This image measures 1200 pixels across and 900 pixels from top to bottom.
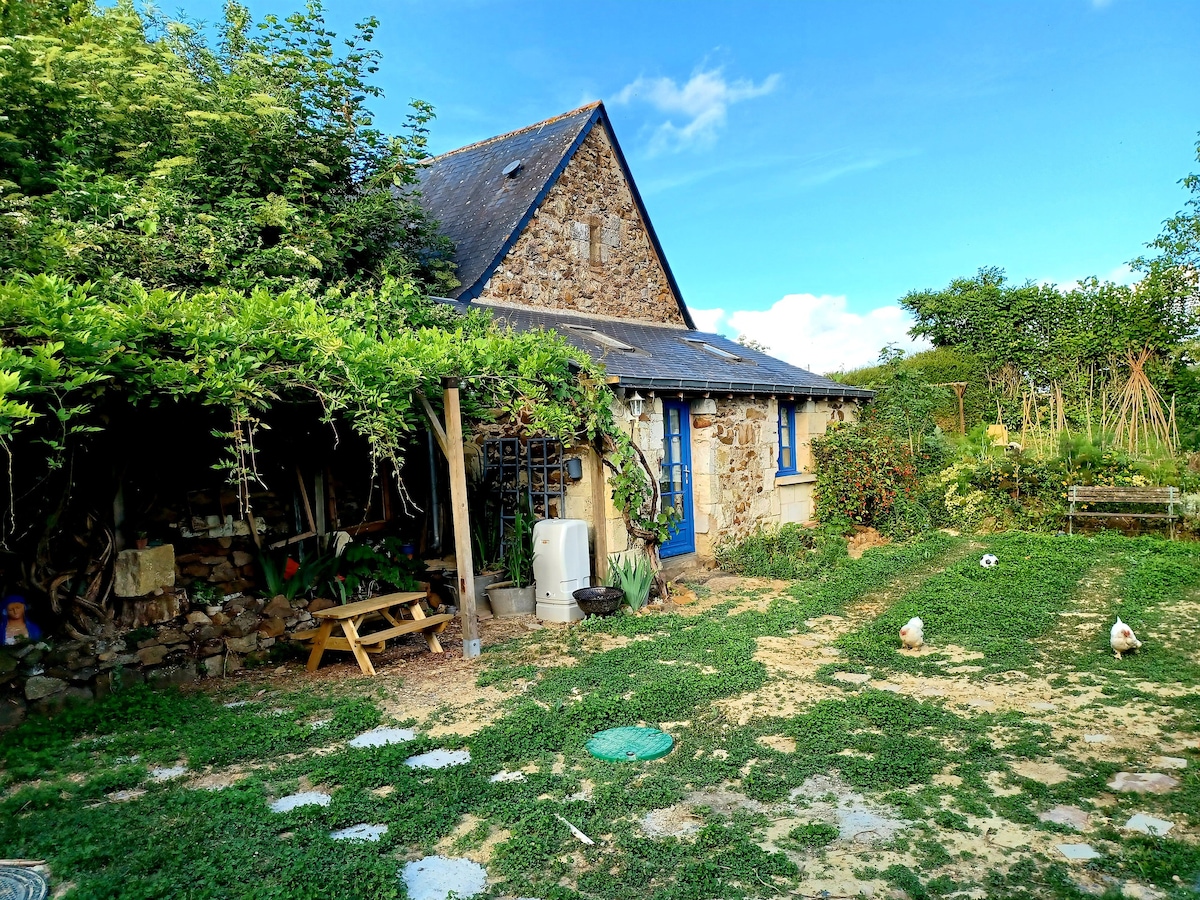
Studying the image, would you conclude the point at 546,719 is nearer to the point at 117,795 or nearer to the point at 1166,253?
the point at 117,795

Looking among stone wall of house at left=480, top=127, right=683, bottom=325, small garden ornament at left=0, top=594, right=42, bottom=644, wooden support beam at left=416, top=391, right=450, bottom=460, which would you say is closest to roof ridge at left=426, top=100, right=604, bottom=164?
stone wall of house at left=480, top=127, right=683, bottom=325

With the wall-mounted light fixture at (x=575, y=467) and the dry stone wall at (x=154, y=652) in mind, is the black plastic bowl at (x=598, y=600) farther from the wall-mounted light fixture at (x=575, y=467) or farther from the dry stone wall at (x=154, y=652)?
the dry stone wall at (x=154, y=652)

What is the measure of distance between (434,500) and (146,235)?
141 inches

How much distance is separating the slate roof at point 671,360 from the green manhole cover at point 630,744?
4074 millimetres

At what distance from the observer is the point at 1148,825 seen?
9.37 feet

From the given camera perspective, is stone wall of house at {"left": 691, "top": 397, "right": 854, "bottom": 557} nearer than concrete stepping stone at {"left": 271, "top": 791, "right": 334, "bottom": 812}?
No

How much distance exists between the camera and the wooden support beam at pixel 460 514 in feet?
18.8

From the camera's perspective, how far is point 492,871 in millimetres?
2715

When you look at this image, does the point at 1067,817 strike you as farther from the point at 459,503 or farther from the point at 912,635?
the point at 459,503

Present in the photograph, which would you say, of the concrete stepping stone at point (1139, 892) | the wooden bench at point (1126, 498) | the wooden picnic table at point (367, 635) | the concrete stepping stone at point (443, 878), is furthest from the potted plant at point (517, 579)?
the wooden bench at point (1126, 498)

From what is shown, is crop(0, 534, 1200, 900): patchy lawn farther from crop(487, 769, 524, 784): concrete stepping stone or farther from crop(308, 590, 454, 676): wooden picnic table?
crop(308, 590, 454, 676): wooden picnic table

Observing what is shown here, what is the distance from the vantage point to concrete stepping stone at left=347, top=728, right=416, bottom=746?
405cm

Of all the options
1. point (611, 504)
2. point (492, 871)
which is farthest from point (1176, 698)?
point (611, 504)

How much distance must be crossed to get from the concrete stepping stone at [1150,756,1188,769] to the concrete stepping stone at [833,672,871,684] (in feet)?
5.55
